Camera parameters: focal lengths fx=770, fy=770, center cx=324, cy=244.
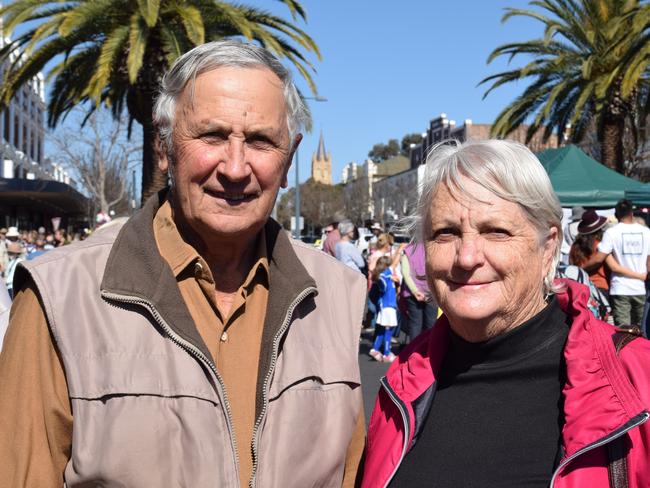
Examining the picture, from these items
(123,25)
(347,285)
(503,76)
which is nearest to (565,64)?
(503,76)

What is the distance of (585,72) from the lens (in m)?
15.2

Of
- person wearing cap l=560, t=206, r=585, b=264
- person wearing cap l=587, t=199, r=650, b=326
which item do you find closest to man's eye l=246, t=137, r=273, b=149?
person wearing cap l=587, t=199, r=650, b=326

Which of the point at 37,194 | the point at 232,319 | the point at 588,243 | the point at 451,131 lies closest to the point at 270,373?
the point at 232,319

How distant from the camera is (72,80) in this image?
13.9 metres

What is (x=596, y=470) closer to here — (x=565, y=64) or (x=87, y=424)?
(x=87, y=424)

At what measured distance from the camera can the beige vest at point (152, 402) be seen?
188 centimetres

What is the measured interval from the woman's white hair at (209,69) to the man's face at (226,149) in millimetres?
24

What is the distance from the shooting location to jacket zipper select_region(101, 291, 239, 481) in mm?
1958

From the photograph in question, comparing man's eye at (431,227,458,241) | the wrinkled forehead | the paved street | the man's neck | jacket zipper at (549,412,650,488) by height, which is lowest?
the paved street

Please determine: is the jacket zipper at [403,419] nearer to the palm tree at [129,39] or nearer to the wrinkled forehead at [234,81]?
the wrinkled forehead at [234,81]

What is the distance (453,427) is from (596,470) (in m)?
0.46

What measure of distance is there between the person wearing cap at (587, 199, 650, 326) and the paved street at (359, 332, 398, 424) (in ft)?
8.78

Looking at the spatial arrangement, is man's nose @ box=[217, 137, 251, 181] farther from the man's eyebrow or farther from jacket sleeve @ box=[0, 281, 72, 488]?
jacket sleeve @ box=[0, 281, 72, 488]

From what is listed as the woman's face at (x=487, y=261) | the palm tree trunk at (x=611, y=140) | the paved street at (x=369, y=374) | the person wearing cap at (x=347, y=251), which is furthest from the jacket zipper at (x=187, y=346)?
the palm tree trunk at (x=611, y=140)
